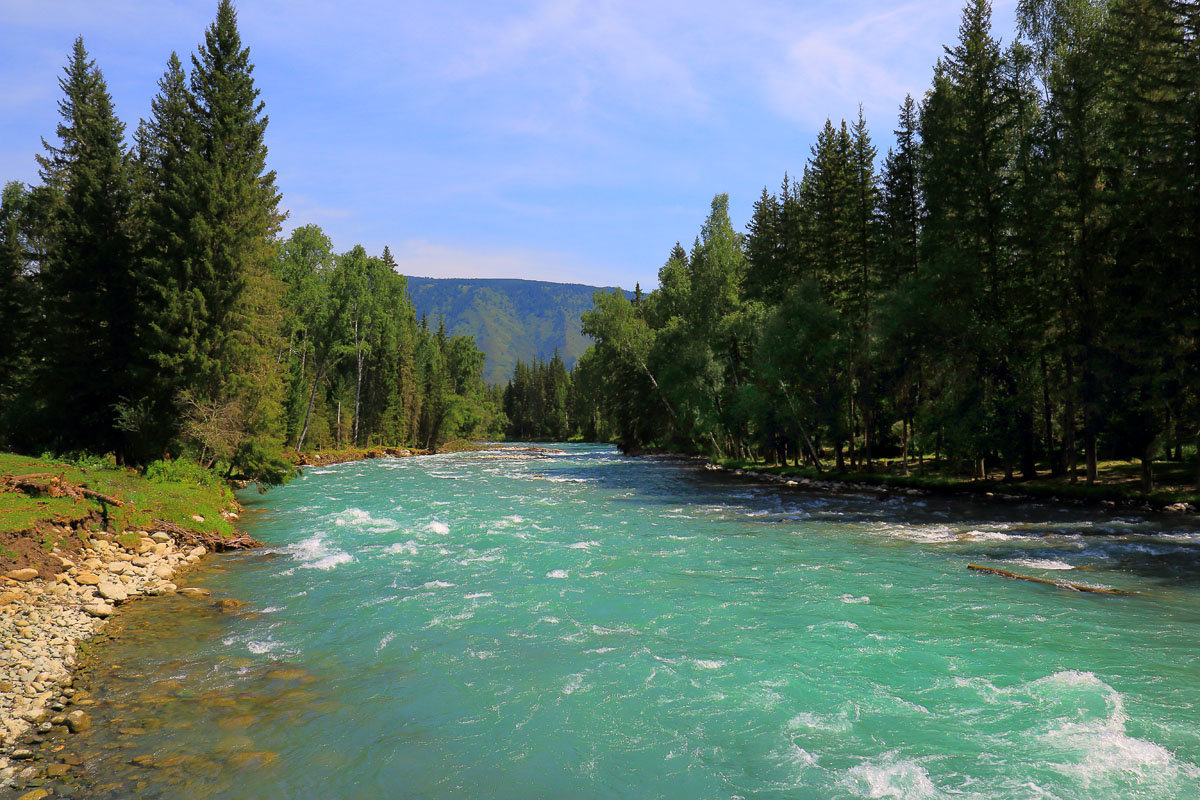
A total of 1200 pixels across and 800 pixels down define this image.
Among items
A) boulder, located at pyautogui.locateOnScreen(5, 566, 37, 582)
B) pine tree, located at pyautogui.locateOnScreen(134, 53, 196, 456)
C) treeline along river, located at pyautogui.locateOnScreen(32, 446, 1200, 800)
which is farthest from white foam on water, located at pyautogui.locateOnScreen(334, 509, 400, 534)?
boulder, located at pyautogui.locateOnScreen(5, 566, 37, 582)

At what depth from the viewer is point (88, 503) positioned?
16.1m

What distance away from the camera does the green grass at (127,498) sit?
14.5m

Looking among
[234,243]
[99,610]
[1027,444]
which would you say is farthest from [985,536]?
[234,243]

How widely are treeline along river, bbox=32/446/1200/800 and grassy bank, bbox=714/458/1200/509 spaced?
6.70 m

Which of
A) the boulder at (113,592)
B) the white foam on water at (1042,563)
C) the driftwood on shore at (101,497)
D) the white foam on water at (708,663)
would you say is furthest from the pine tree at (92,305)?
the white foam on water at (1042,563)

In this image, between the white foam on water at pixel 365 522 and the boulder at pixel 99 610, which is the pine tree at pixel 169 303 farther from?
the boulder at pixel 99 610

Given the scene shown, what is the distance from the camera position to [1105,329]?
1017 inches

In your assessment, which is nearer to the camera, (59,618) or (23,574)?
(59,618)

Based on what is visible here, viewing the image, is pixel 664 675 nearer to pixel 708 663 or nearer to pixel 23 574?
pixel 708 663

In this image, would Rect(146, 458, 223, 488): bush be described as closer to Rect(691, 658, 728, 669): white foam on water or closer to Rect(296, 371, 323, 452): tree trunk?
Rect(691, 658, 728, 669): white foam on water

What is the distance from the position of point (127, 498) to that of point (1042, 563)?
24.8 meters

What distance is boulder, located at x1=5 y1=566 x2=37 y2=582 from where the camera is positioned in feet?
38.5

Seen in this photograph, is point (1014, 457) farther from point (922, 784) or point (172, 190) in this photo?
point (172, 190)

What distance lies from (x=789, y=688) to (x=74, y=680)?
989cm
